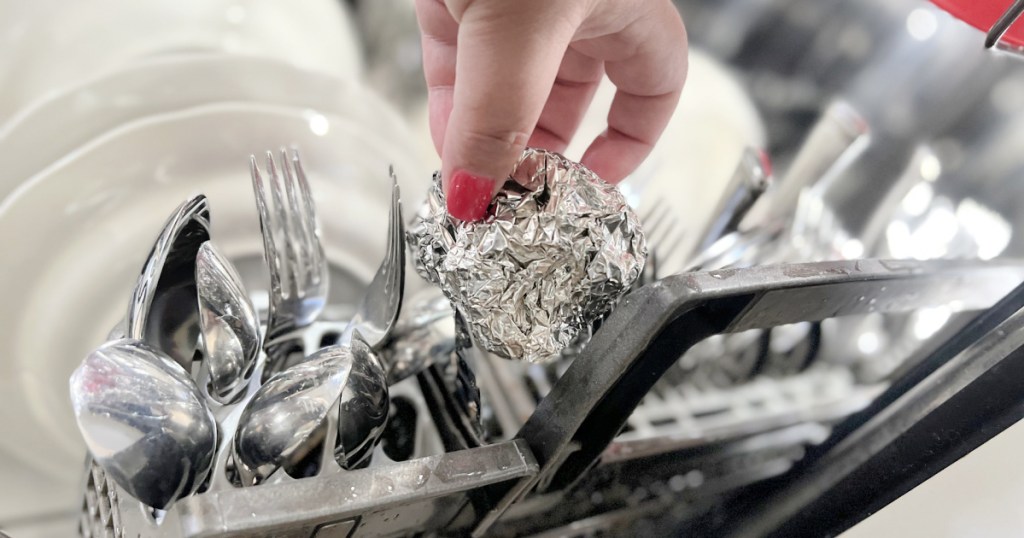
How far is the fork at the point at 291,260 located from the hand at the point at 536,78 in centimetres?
9

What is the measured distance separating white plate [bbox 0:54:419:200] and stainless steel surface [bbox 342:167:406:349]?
0.19 m

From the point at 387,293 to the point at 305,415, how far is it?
0.30 feet

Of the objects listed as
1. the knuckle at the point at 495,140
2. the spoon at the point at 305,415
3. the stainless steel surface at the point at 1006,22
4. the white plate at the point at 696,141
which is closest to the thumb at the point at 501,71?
the knuckle at the point at 495,140

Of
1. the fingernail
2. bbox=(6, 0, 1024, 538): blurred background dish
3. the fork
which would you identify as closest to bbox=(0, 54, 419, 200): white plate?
Answer: bbox=(6, 0, 1024, 538): blurred background dish

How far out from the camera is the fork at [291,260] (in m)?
0.37

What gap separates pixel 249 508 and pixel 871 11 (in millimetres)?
692

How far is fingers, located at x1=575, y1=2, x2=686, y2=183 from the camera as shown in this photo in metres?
0.37

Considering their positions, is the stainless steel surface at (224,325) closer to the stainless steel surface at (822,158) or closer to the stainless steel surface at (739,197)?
the stainless steel surface at (739,197)

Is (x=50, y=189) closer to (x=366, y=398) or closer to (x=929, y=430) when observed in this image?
(x=366, y=398)

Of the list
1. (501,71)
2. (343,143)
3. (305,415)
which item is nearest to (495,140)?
(501,71)

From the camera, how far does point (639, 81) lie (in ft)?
1.35

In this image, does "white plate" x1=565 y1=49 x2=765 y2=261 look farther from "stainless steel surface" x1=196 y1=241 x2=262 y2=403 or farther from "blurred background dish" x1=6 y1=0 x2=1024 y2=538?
"stainless steel surface" x1=196 y1=241 x2=262 y2=403

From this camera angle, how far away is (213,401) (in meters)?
0.32

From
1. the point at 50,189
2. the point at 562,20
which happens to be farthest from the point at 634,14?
the point at 50,189
